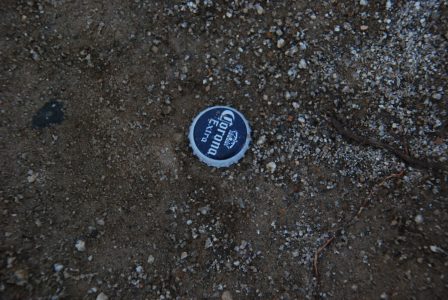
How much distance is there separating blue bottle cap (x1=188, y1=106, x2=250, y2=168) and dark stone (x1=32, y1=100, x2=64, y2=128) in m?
0.85

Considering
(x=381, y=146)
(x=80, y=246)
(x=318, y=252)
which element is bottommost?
(x=80, y=246)

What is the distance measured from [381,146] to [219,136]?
1040mm

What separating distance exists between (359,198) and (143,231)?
1.34 m

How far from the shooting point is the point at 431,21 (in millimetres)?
2850

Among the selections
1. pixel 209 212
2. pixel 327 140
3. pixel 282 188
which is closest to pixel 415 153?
pixel 327 140

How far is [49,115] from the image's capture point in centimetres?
273

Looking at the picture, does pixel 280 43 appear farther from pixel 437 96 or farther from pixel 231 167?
pixel 437 96

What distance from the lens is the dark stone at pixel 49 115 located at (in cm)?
270

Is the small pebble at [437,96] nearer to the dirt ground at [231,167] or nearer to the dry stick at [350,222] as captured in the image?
A: the dirt ground at [231,167]

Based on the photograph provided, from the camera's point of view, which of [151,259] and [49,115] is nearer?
[151,259]

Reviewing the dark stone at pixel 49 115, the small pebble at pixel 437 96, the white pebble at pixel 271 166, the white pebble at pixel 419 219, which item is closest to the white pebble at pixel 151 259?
the white pebble at pixel 271 166

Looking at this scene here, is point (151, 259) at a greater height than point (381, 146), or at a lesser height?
lesser

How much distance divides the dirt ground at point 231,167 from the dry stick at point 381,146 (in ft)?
0.04

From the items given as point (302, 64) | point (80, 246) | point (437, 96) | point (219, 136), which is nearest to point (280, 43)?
point (302, 64)
